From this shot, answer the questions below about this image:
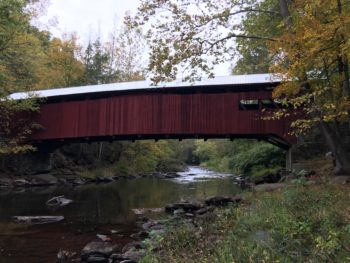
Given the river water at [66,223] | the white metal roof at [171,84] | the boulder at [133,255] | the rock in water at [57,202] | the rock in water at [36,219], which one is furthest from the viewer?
the white metal roof at [171,84]

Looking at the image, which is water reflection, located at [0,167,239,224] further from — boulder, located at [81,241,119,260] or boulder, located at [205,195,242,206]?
boulder, located at [81,241,119,260]

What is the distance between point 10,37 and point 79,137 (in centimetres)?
593

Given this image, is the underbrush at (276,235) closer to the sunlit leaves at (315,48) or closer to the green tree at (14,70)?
the sunlit leaves at (315,48)

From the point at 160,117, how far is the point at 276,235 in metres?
13.1

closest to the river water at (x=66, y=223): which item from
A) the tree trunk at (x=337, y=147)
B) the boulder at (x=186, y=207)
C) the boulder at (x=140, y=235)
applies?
the boulder at (x=140, y=235)

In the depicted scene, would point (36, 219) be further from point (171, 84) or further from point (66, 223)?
point (171, 84)

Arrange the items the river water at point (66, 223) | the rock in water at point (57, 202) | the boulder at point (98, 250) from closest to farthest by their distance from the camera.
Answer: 1. the boulder at point (98, 250)
2. the river water at point (66, 223)
3. the rock in water at point (57, 202)

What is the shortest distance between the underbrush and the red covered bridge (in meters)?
9.41

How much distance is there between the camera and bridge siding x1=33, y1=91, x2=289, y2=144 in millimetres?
16906

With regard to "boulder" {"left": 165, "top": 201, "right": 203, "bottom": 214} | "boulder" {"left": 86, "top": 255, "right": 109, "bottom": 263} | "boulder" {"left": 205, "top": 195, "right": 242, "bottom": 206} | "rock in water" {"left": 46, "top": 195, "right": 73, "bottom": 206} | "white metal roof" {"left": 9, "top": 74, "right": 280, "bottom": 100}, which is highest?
"white metal roof" {"left": 9, "top": 74, "right": 280, "bottom": 100}

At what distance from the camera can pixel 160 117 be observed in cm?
1777

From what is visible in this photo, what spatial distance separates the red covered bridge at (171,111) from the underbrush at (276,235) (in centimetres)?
941


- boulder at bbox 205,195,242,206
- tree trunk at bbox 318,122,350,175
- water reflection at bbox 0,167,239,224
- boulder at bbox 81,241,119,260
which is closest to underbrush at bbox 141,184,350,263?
boulder at bbox 81,241,119,260

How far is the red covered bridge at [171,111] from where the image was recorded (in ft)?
54.9
